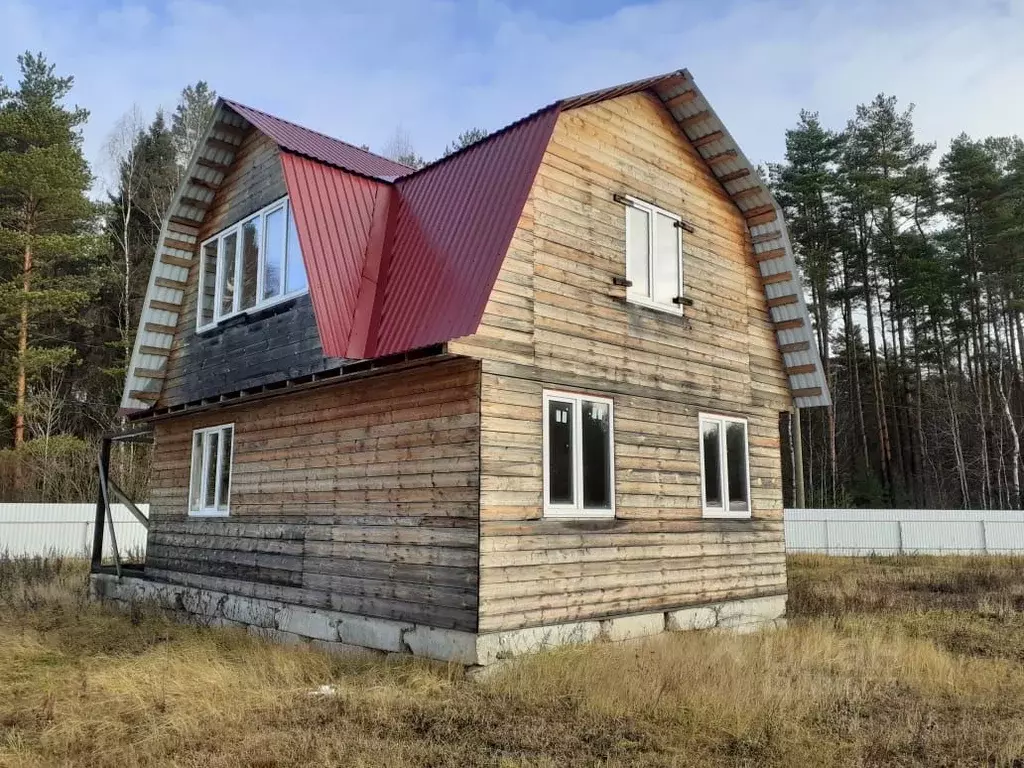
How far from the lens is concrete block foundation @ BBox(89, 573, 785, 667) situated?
8719 mm

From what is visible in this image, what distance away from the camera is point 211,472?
13.6 m

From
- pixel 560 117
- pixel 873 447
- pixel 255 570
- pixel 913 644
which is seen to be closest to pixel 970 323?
pixel 873 447

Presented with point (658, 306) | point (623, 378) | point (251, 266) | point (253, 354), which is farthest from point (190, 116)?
point (623, 378)

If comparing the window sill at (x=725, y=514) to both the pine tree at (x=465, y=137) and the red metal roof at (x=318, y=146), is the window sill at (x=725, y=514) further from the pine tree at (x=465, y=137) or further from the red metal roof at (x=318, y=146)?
the pine tree at (x=465, y=137)

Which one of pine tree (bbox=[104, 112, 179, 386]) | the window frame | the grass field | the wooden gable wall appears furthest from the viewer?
pine tree (bbox=[104, 112, 179, 386])

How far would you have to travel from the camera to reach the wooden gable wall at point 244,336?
10648mm

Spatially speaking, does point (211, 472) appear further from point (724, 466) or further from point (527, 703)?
point (724, 466)

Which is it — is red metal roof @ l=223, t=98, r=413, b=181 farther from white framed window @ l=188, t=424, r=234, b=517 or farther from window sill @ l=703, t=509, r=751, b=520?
window sill @ l=703, t=509, r=751, b=520

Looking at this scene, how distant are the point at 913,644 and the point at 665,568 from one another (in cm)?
345

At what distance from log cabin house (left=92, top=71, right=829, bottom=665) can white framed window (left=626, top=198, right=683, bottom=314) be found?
36 mm

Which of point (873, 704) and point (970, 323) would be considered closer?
point (873, 704)

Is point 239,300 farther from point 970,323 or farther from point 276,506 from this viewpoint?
point 970,323

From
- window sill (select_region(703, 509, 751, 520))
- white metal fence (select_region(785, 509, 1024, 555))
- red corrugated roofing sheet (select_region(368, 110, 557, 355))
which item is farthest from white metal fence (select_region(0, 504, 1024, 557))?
red corrugated roofing sheet (select_region(368, 110, 557, 355))

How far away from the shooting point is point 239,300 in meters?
12.2
